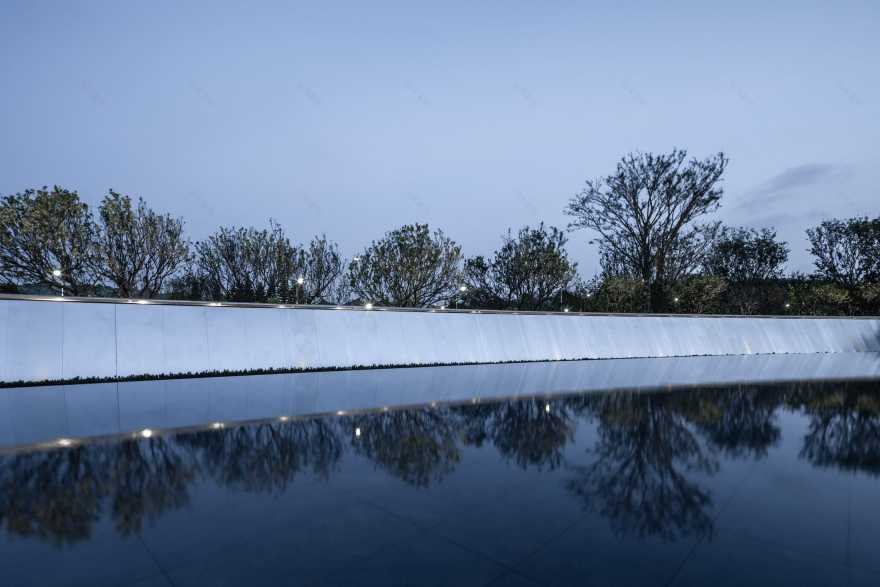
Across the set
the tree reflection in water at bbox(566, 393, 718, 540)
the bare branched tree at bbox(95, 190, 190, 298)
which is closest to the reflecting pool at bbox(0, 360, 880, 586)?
the tree reflection in water at bbox(566, 393, 718, 540)

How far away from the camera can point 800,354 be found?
24.8 meters

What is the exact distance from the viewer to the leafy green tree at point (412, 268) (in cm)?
3403

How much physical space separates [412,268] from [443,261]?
2.49 metres

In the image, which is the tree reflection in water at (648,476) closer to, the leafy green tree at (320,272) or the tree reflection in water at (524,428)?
the tree reflection in water at (524,428)

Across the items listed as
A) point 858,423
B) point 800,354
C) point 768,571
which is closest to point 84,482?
point 768,571

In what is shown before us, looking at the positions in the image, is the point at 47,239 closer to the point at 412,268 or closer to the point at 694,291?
the point at 412,268

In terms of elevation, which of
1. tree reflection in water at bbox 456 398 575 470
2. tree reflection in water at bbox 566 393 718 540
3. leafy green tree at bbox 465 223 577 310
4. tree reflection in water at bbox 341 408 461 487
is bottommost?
tree reflection in water at bbox 566 393 718 540

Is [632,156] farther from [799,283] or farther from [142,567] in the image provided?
[142,567]

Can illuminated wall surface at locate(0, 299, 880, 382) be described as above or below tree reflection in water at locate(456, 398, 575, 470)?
above

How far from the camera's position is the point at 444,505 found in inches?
151

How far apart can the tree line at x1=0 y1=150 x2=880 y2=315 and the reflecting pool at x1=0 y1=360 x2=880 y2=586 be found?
80.7 feet

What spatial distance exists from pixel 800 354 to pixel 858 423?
21255mm

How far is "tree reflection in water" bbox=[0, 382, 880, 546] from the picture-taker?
3.79 m

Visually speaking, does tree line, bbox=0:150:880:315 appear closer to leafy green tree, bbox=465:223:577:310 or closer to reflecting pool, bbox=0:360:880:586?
leafy green tree, bbox=465:223:577:310
